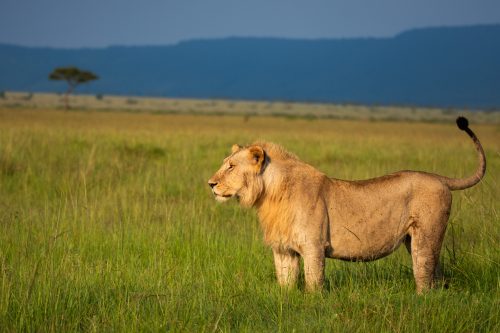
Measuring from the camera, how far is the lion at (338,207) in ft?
19.0

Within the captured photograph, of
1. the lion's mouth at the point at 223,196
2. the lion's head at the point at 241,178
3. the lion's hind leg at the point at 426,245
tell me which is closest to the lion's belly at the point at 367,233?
the lion's hind leg at the point at 426,245

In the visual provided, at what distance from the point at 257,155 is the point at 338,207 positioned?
2.56 feet

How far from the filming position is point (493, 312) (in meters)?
5.39

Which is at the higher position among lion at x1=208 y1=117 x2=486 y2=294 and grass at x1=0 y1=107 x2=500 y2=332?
lion at x1=208 y1=117 x2=486 y2=294

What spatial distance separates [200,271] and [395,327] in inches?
87.0

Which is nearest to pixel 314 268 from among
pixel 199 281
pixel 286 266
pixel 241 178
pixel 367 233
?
pixel 286 266

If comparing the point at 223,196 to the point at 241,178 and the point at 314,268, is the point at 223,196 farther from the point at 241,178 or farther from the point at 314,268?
the point at 314,268

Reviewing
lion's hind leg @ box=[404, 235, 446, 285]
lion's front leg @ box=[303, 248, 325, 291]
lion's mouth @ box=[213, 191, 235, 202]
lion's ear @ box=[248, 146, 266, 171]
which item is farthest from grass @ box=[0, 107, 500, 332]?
lion's ear @ box=[248, 146, 266, 171]

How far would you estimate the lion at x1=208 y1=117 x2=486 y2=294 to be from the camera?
579cm

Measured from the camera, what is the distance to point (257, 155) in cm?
581

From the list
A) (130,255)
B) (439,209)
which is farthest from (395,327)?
(130,255)

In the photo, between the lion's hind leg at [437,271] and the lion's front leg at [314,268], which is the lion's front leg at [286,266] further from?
the lion's hind leg at [437,271]

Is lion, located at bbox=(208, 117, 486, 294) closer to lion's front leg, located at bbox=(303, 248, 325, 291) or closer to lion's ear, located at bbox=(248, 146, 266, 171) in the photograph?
lion's ear, located at bbox=(248, 146, 266, 171)

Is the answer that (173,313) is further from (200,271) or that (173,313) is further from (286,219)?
(200,271)
